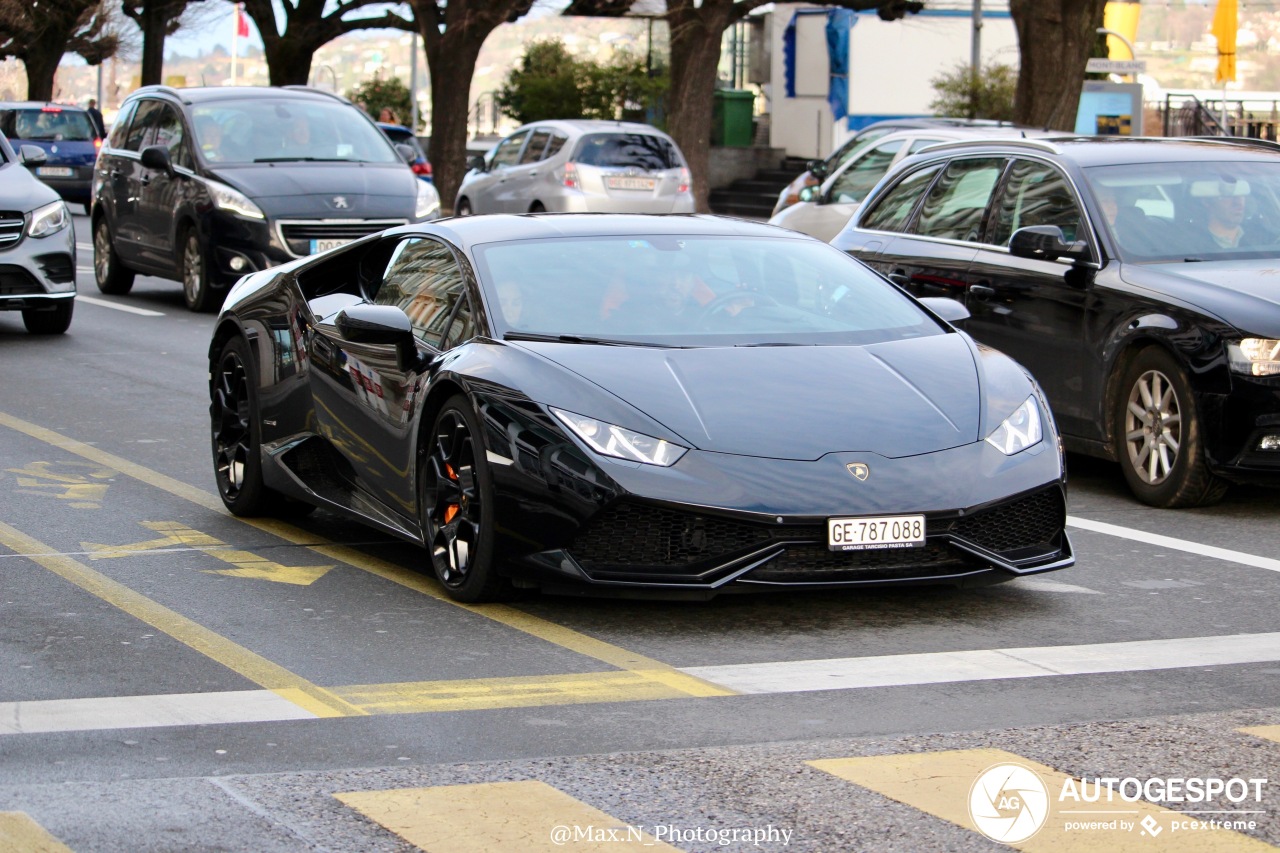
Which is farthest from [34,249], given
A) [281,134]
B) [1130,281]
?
[1130,281]

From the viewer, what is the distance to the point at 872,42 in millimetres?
43094

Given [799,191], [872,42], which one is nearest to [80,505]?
[799,191]

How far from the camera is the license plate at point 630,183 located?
2710cm

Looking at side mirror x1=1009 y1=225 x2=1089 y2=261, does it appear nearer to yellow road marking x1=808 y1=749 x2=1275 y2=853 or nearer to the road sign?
yellow road marking x1=808 y1=749 x2=1275 y2=853

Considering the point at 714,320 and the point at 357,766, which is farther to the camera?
the point at 714,320

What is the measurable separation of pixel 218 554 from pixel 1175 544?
3779 mm

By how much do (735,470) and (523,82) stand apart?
47167mm

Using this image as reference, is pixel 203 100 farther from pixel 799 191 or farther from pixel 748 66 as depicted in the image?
pixel 748 66

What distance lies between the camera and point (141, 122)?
19.4 m

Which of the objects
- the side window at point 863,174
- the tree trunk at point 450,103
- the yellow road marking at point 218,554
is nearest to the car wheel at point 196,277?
the side window at point 863,174

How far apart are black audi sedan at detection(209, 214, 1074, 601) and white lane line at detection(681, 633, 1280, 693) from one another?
0.42 meters

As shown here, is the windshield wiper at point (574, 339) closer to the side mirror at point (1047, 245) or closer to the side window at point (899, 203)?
the side mirror at point (1047, 245)

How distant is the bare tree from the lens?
196 feet

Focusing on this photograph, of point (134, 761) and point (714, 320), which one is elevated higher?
point (714, 320)
